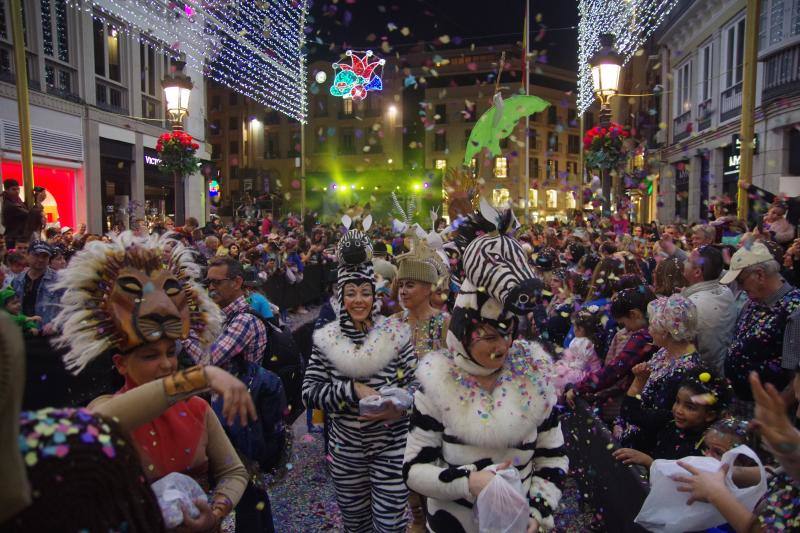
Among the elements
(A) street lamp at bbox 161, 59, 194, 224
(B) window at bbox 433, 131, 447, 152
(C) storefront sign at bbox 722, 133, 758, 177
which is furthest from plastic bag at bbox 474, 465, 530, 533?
(B) window at bbox 433, 131, 447, 152

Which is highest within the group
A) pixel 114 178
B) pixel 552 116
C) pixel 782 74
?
pixel 552 116

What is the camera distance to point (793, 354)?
3.74m

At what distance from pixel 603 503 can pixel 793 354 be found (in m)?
1.62

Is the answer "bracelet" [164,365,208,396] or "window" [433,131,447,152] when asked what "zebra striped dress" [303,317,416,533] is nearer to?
"bracelet" [164,365,208,396]

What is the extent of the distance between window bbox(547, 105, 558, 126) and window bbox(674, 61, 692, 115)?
34.8m

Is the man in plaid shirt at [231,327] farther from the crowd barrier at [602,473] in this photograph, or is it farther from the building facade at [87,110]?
the building facade at [87,110]

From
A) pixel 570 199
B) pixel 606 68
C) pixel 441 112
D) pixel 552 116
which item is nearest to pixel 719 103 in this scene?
pixel 606 68

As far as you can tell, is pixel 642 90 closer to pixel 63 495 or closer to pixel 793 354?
pixel 793 354

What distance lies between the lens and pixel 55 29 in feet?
52.2

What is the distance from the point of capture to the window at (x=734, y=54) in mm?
15512

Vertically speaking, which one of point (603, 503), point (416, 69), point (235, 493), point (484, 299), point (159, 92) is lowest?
point (603, 503)

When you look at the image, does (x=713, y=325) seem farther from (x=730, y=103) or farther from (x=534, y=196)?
(x=534, y=196)

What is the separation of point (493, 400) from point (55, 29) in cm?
1841

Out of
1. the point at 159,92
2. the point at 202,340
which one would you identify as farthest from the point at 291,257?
the point at 159,92
